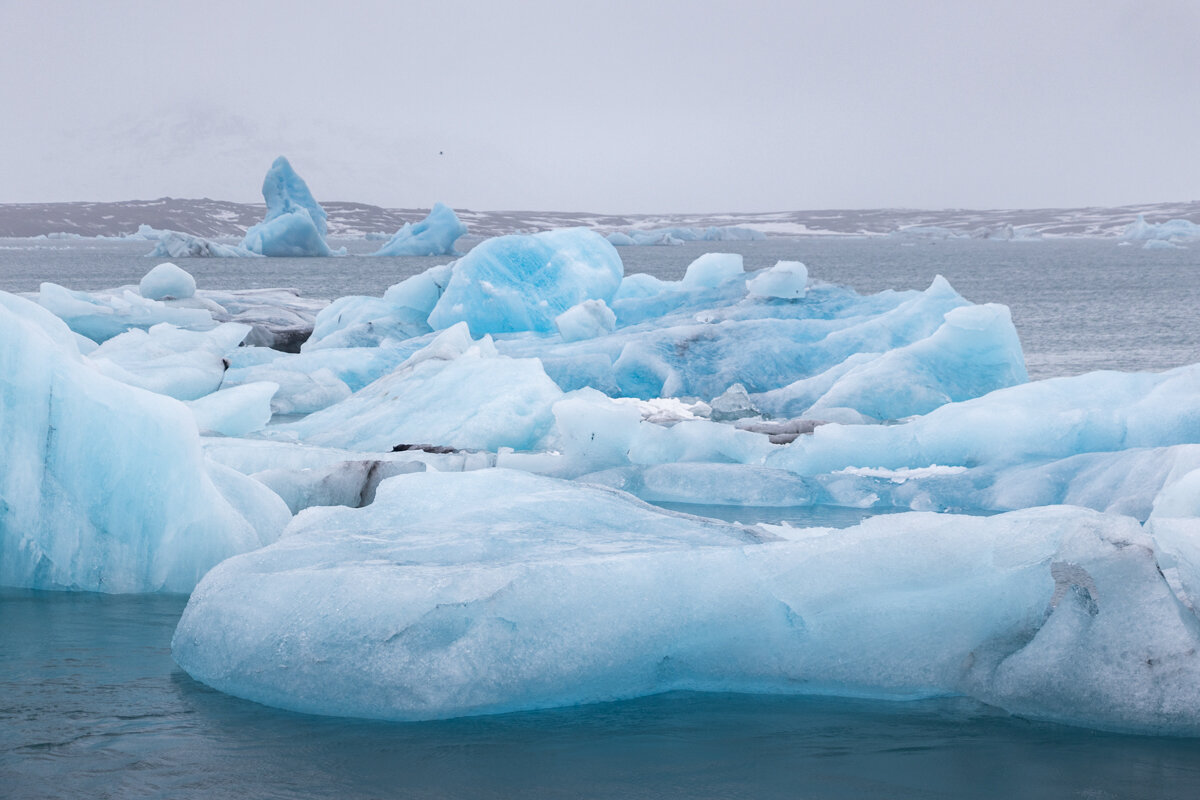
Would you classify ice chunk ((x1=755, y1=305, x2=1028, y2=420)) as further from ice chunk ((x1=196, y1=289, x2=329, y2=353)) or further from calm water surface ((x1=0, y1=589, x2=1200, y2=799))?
ice chunk ((x1=196, y1=289, x2=329, y2=353))

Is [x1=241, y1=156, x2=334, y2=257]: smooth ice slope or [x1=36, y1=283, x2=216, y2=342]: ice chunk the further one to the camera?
[x1=241, y1=156, x2=334, y2=257]: smooth ice slope

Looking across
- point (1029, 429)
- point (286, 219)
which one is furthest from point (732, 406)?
point (286, 219)

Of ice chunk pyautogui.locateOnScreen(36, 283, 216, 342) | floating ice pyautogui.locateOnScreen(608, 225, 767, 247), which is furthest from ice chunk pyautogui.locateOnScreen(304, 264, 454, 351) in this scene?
floating ice pyautogui.locateOnScreen(608, 225, 767, 247)

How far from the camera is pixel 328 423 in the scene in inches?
429

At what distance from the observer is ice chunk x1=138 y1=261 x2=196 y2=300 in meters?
20.5

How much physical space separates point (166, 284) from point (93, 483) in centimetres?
1606

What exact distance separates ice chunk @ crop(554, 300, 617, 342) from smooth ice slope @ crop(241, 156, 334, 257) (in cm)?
3253

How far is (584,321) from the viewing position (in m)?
15.4

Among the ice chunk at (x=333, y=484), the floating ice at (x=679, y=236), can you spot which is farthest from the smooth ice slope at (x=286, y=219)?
the ice chunk at (x=333, y=484)

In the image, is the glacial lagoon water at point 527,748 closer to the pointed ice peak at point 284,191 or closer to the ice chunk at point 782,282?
the ice chunk at point 782,282

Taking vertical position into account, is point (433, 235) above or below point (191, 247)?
above

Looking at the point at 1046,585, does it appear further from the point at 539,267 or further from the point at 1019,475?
the point at 539,267

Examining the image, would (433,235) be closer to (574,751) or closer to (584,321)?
(584,321)

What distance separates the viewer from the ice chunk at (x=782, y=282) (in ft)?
52.9
